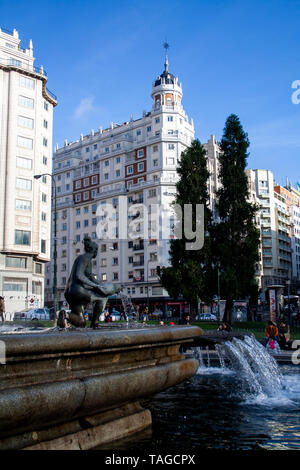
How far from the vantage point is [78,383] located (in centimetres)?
410

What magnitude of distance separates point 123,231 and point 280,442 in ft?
196

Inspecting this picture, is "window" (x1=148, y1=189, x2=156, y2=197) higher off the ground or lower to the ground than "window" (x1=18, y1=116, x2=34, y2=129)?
lower

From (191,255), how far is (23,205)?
66.1ft

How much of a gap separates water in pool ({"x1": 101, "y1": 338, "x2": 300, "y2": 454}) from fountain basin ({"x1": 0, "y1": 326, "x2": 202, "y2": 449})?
1.27 feet

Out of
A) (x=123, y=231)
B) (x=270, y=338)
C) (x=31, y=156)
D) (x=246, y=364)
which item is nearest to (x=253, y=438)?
(x=246, y=364)

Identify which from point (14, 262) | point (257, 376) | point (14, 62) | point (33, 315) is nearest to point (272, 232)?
point (14, 262)

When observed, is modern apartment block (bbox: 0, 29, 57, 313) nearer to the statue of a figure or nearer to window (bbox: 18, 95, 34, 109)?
window (bbox: 18, 95, 34, 109)

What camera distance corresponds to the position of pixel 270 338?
15.7 m

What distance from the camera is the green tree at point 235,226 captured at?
32.9m

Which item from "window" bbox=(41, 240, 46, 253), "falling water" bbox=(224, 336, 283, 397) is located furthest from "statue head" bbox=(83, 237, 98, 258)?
"window" bbox=(41, 240, 46, 253)

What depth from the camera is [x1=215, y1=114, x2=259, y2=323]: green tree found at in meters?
32.9

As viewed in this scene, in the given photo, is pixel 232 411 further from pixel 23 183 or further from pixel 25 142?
pixel 25 142

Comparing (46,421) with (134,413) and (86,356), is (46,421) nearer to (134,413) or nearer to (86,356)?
(86,356)

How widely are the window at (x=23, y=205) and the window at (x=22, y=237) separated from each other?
2330mm
